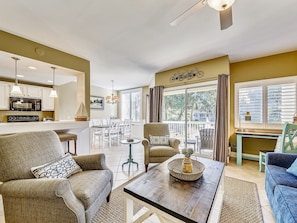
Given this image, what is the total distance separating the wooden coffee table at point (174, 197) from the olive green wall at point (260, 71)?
2662 millimetres

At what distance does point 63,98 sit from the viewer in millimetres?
5863

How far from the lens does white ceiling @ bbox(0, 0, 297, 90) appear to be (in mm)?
1859

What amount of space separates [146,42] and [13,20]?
6.77ft

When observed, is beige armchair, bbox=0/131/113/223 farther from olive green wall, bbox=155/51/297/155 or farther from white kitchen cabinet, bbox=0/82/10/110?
white kitchen cabinet, bbox=0/82/10/110

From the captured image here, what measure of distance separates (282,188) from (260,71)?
10.4ft

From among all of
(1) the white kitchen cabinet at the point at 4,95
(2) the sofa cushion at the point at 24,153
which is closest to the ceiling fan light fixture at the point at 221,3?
(2) the sofa cushion at the point at 24,153

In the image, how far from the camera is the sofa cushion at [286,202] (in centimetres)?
108

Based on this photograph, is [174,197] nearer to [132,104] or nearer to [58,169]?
[58,169]

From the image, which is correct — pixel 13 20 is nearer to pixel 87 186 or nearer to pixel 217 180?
pixel 87 186

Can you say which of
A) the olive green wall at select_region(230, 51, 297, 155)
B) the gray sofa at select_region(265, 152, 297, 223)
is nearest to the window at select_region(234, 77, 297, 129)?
the olive green wall at select_region(230, 51, 297, 155)

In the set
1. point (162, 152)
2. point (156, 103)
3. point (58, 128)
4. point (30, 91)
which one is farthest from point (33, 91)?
point (162, 152)

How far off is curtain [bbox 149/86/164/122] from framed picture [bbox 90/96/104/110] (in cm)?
342

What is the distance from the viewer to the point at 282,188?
54.6 inches

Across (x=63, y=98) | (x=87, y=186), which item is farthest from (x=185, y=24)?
(x=63, y=98)
